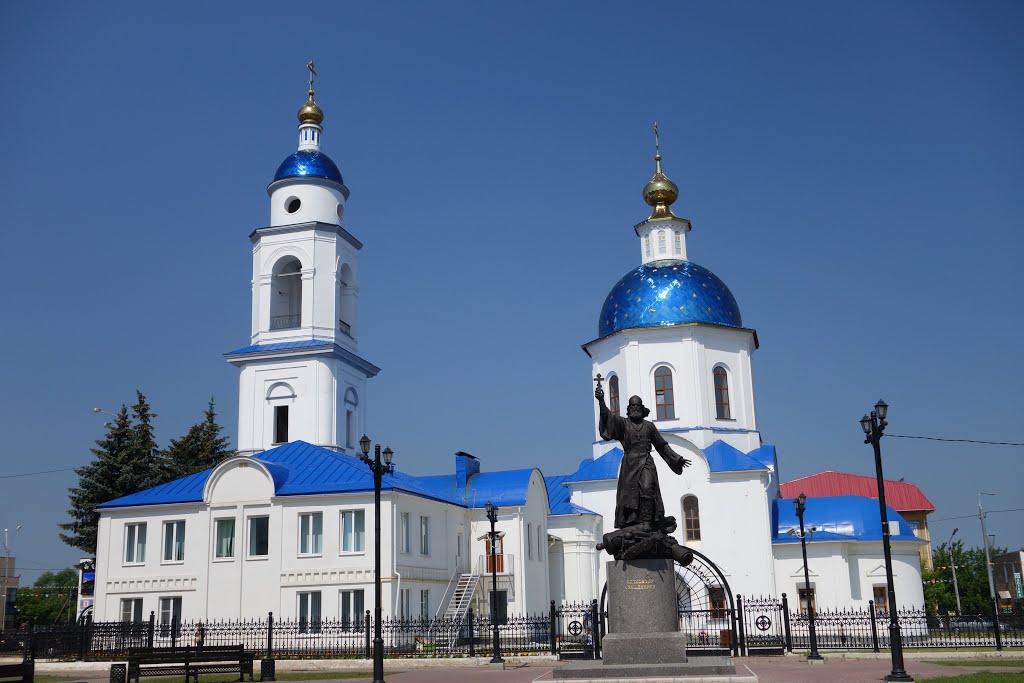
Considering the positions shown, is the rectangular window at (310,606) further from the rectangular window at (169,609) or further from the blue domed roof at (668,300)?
the blue domed roof at (668,300)

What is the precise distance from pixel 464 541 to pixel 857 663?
17460 mm

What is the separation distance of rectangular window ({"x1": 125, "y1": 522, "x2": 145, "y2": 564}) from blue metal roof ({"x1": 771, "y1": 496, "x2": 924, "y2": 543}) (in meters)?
23.6

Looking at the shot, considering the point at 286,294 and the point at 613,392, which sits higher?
the point at 286,294

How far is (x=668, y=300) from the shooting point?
136ft

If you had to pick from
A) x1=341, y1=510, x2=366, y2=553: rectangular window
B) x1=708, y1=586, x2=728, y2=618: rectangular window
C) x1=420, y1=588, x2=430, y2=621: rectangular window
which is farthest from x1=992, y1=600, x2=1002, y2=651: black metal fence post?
x1=341, y1=510, x2=366, y2=553: rectangular window

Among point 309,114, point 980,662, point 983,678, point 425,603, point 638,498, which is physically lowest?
point 980,662

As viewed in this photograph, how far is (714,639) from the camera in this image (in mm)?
33781

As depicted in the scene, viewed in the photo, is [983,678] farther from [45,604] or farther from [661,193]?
[45,604]

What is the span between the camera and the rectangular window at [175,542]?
1313 inches

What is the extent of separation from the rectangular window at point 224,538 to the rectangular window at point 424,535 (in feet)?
21.0

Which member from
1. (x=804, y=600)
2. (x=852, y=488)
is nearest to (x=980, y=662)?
(x=804, y=600)

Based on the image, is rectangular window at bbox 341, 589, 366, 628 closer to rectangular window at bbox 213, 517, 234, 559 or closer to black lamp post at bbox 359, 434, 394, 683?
rectangular window at bbox 213, 517, 234, 559

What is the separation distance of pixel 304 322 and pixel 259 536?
34.9 feet

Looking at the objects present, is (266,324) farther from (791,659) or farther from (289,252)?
(791,659)
